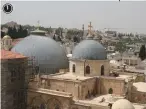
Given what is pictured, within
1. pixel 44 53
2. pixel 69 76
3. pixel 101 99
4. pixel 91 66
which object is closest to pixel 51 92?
pixel 69 76

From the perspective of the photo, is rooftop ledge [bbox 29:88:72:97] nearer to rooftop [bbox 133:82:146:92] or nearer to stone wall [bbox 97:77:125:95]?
stone wall [bbox 97:77:125:95]

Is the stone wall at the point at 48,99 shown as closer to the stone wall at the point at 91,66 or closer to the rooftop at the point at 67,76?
the rooftop at the point at 67,76

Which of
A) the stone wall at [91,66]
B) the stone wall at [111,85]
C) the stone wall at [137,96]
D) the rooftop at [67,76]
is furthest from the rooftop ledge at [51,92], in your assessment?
the stone wall at [137,96]

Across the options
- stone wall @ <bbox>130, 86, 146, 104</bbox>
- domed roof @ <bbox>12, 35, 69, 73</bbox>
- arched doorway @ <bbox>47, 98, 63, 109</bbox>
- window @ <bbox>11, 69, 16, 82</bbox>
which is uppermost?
domed roof @ <bbox>12, 35, 69, 73</bbox>

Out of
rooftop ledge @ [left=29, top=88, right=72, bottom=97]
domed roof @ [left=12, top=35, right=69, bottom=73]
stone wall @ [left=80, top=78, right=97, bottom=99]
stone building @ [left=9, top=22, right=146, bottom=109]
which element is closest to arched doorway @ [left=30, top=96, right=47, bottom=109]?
stone building @ [left=9, top=22, right=146, bottom=109]

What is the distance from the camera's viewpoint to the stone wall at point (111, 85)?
1772cm

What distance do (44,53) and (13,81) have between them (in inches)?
144

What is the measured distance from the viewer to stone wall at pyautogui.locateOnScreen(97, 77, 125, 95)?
17.7 meters

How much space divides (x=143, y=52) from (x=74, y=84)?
38.2m

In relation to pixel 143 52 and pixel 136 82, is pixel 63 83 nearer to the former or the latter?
pixel 136 82

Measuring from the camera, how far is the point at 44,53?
1914cm

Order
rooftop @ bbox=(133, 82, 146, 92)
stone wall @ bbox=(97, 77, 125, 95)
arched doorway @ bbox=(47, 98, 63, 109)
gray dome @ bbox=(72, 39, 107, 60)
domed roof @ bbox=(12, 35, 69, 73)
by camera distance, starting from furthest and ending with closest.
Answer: rooftop @ bbox=(133, 82, 146, 92) → domed roof @ bbox=(12, 35, 69, 73) → gray dome @ bbox=(72, 39, 107, 60) → stone wall @ bbox=(97, 77, 125, 95) → arched doorway @ bbox=(47, 98, 63, 109)

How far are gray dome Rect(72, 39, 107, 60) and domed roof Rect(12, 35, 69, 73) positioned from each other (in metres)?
1.41

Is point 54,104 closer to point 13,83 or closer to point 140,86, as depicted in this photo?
point 13,83
